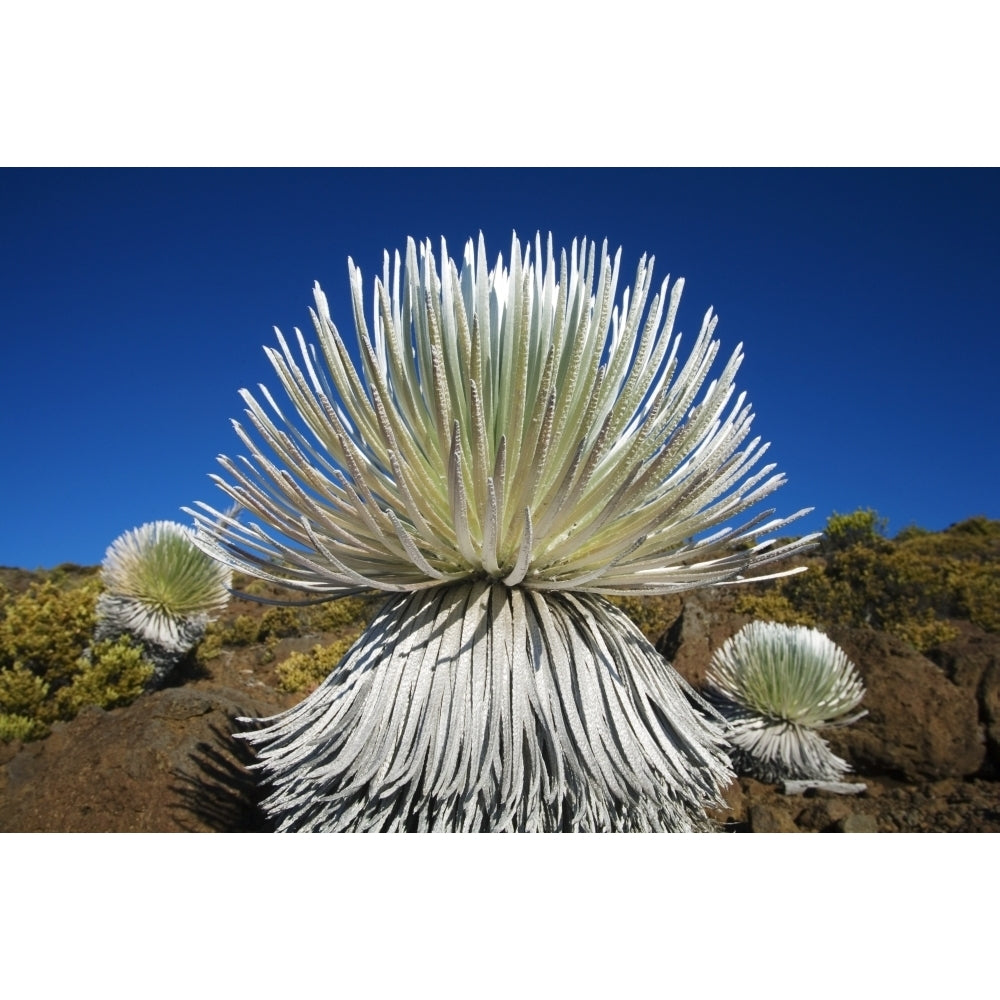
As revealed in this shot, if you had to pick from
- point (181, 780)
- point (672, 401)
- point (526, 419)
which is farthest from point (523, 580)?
point (181, 780)

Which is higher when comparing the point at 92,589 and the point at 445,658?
the point at 92,589

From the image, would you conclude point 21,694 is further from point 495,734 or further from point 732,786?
point 495,734

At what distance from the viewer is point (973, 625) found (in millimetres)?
6195

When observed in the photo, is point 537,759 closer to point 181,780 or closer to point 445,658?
point 445,658

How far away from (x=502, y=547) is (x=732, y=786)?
174 cm

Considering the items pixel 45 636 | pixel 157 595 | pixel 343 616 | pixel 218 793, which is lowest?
pixel 218 793

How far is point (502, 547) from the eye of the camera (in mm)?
1259

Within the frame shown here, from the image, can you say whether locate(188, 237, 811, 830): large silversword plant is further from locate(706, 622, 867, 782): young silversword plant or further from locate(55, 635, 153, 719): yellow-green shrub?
locate(55, 635, 153, 719): yellow-green shrub

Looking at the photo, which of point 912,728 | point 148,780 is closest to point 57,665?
point 148,780

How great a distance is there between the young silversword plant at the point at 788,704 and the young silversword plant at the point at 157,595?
3239mm

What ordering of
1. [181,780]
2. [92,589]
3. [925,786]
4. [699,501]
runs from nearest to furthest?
1. [699,501]
2. [181,780]
3. [925,786]
4. [92,589]

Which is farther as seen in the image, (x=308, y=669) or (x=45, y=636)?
(x=45, y=636)

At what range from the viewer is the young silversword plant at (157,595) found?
4500 millimetres

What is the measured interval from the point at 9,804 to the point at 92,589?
3.73m
